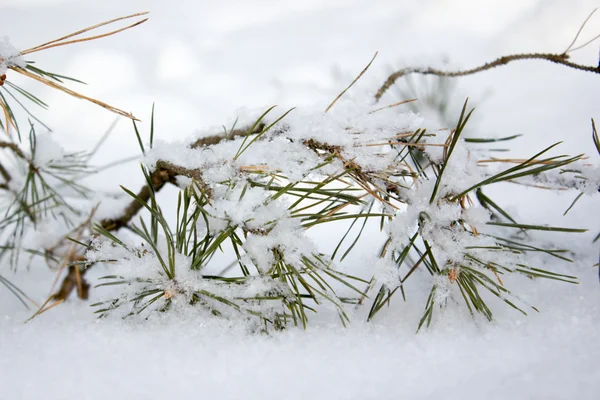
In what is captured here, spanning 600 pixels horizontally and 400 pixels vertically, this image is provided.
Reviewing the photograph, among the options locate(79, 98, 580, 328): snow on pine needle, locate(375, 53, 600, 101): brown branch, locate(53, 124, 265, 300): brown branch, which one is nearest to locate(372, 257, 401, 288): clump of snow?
locate(79, 98, 580, 328): snow on pine needle

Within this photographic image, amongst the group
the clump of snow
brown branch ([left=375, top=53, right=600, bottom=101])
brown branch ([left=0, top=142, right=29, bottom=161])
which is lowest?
the clump of snow

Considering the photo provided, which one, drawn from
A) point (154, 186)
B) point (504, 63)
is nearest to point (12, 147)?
point (154, 186)

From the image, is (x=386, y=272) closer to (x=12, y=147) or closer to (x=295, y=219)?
(x=295, y=219)

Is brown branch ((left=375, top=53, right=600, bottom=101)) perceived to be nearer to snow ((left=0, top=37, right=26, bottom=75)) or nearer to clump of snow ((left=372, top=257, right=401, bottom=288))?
clump of snow ((left=372, top=257, right=401, bottom=288))

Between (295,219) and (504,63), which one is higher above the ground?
(504,63)

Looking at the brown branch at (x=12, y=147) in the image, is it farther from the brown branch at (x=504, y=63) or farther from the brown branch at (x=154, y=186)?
the brown branch at (x=504, y=63)

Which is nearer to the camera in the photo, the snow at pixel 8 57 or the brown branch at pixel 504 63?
the snow at pixel 8 57

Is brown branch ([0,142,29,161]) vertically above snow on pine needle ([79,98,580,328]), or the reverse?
brown branch ([0,142,29,161])

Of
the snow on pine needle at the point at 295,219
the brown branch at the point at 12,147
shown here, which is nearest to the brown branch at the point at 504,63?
the snow on pine needle at the point at 295,219

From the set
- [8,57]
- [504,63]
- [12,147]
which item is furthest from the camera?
[12,147]

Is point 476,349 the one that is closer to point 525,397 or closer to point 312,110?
point 525,397

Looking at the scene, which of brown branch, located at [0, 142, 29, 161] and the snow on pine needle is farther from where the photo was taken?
brown branch, located at [0, 142, 29, 161]
